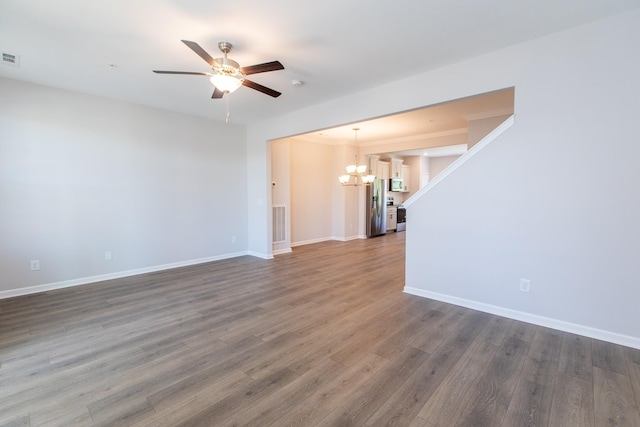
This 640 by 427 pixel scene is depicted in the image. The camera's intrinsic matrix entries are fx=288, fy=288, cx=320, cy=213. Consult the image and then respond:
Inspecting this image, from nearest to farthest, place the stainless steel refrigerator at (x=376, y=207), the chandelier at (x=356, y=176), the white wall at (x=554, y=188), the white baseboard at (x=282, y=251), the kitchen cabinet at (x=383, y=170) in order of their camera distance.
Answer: the white wall at (x=554, y=188) → the white baseboard at (x=282, y=251) → the chandelier at (x=356, y=176) → the stainless steel refrigerator at (x=376, y=207) → the kitchen cabinet at (x=383, y=170)

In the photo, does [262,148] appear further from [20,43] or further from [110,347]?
[110,347]

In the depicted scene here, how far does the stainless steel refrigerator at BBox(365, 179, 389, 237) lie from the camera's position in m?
8.50

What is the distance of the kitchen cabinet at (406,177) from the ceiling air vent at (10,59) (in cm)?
979

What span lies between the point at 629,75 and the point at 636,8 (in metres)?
0.50

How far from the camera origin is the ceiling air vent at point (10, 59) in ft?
9.87

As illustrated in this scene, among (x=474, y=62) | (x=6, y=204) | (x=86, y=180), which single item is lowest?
(x=6, y=204)

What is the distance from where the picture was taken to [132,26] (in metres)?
2.48

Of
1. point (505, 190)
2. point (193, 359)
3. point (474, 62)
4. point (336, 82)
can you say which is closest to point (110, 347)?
point (193, 359)

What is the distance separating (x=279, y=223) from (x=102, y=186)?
326 cm

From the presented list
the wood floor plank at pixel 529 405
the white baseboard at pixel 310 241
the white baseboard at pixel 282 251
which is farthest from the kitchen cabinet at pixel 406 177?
the wood floor plank at pixel 529 405

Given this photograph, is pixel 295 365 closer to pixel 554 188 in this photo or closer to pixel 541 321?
pixel 541 321

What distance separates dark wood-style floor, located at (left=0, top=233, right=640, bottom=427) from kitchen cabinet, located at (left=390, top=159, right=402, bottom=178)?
6.86 metres

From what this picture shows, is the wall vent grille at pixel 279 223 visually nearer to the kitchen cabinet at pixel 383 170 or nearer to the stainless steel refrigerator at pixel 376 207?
the stainless steel refrigerator at pixel 376 207

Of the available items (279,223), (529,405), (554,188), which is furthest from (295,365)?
(279,223)
